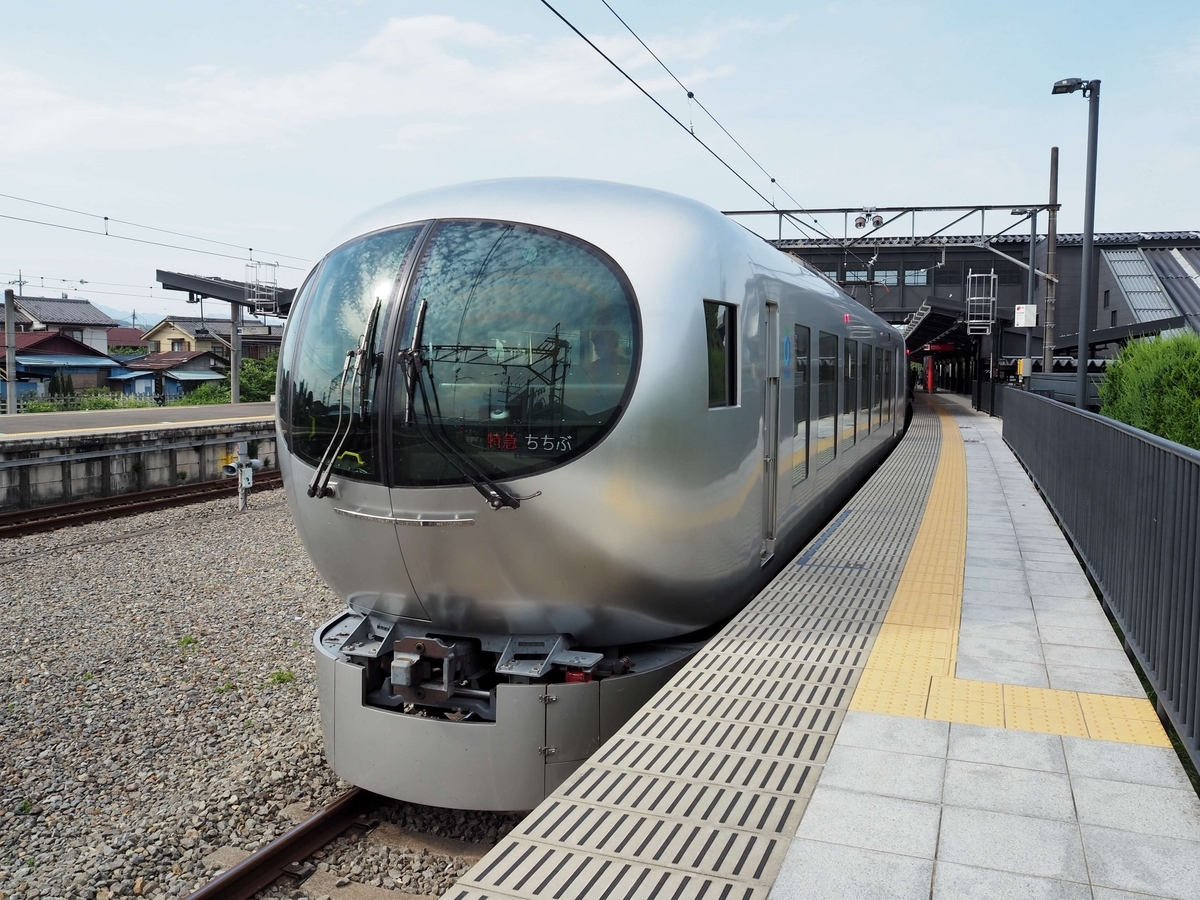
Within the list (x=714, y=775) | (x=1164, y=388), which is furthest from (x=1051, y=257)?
(x=714, y=775)

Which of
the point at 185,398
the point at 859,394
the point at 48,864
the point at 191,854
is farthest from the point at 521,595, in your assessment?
the point at 185,398

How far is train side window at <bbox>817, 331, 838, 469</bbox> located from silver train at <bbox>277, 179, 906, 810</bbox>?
308 cm

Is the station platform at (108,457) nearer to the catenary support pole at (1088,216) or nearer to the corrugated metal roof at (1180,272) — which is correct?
the catenary support pole at (1088,216)

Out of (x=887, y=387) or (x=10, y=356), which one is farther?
(x=10, y=356)

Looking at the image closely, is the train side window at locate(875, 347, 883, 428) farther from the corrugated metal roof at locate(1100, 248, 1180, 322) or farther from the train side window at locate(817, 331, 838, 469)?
the corrugated metal roof at locate(1100, 248, 1180, 322)

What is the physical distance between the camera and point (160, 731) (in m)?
6.13

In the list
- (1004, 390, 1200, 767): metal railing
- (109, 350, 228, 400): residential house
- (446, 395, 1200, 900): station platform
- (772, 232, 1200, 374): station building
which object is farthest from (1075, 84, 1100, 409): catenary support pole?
(109, 350, 228, 400): residential house

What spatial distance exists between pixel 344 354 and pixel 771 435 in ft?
8.81

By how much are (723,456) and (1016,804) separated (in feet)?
7.24

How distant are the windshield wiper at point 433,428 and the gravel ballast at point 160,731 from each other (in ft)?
5.98

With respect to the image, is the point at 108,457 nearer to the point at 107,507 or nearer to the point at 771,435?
the point at 107,507

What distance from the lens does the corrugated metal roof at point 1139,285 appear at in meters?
42.1

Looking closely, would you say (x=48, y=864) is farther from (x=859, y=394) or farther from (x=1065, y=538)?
(x=859, y=394)

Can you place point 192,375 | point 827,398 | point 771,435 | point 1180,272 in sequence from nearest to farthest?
point 771,435 → point 827,398 → point 1180,272 → point 192,375
